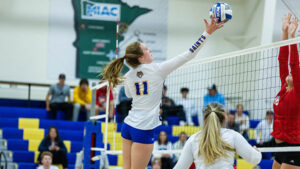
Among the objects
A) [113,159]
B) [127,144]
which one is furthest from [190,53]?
[113,159]

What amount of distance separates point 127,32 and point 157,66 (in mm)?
10746

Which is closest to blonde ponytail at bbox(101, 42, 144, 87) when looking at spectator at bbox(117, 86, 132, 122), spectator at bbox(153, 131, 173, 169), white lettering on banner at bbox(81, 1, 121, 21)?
spectator at bbox(153, 131, 173, 169)

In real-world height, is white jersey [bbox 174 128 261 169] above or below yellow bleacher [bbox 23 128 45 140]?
above

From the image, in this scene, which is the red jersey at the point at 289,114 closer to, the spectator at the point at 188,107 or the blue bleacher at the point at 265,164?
the blue bleacher at the point at 265,164

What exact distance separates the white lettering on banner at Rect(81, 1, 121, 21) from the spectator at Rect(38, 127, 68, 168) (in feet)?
19.3

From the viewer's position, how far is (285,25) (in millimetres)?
5117

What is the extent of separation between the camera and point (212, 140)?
Answer: 3.65m

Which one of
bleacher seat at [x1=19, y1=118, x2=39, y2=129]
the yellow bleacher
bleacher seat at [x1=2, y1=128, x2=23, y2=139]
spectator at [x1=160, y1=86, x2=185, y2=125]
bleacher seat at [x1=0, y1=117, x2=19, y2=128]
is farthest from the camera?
spectator at [x1=160, y1=86, x2=185, y2=125]

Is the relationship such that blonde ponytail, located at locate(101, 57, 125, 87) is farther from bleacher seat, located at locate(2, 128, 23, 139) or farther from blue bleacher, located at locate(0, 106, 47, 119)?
blue bleacher, located at locate(0, 106, 47, 119)

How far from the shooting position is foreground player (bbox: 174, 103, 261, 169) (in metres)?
3.64

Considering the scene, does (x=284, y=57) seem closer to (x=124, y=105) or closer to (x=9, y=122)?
(x=124, y=105)

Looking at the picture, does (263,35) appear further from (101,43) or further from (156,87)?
(156,87)

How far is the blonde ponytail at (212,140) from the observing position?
364 cm

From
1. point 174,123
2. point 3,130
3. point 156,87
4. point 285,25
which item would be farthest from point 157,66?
point 174,123
